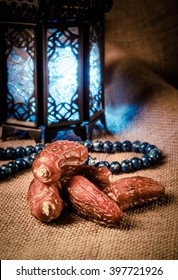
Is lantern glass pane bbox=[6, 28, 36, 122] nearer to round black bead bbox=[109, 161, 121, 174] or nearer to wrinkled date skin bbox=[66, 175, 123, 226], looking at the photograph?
round black bead bbox=[109, 161, 121, 174]

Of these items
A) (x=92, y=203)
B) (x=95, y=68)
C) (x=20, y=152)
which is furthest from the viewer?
(x=95, y=68)

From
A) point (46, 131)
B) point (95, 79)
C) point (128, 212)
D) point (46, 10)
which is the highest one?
point (46, 10)

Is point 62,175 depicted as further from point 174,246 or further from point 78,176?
point 174,246

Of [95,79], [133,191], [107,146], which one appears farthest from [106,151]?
[133,191]

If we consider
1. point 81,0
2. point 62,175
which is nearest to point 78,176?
point 62,175

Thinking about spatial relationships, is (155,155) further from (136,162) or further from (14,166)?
(14,166)

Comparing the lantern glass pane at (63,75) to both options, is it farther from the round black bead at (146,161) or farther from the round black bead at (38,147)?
the round black bead at (146,161)

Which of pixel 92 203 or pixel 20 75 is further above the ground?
pixel 20 75
